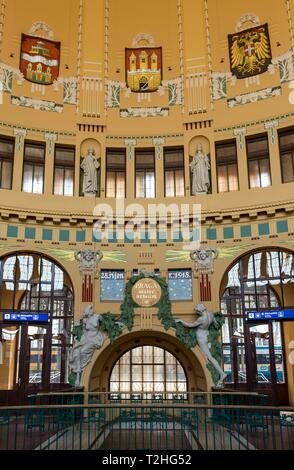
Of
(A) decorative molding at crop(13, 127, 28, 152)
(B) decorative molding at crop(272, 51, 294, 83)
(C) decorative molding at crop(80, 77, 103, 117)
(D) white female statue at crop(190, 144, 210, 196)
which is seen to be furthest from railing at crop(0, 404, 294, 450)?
(B) decorative molding at crop(272, 51, 294, 83)

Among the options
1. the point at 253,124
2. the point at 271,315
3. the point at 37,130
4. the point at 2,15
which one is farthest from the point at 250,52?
the point at 271,315

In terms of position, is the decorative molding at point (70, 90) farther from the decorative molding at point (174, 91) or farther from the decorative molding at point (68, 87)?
the decorative molding at point (174, 91)

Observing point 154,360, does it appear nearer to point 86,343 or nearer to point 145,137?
point 86,343

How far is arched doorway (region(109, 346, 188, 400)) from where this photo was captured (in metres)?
17.6

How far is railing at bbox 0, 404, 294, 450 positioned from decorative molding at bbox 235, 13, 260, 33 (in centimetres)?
1519

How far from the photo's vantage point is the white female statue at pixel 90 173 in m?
18.4

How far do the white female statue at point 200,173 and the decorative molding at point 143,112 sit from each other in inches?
91.6

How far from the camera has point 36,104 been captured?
1880 cm

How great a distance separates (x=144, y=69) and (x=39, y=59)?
14.4 ft

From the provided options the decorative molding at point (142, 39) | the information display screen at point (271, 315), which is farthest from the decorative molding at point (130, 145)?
the information display screen at point (271, 315)

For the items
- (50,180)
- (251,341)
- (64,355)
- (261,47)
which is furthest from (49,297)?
(261,47)

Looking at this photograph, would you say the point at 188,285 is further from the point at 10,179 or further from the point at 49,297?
the point at 10,179

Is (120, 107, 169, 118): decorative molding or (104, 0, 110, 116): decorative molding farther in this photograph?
(104, 0, 110, 116): decorative molding

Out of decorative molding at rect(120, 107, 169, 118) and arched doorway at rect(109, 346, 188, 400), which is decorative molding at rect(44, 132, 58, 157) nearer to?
decorative molding at rect(120, 107, 169, 118)
